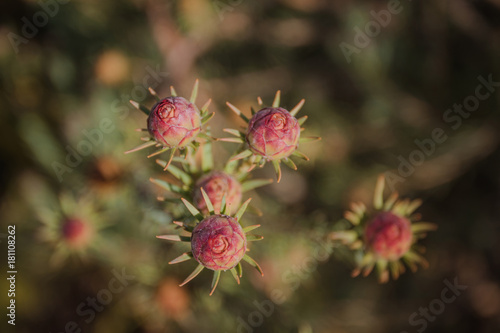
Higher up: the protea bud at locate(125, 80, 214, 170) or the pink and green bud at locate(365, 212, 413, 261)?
the protea bud at locate(125, 80, 214, 170)

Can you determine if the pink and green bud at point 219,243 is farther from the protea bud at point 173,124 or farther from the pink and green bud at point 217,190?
the protea bud at point 173,124

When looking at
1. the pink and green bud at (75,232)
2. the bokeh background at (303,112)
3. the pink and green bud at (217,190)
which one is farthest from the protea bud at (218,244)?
the bokeh background at (303,112)

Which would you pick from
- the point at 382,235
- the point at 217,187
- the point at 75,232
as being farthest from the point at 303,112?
the point at 75,232

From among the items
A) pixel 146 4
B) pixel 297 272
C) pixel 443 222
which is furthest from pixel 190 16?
pixel 443 222

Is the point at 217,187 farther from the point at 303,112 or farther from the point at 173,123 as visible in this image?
the point at 303,112

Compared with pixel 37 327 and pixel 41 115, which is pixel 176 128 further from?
pixel 37 327

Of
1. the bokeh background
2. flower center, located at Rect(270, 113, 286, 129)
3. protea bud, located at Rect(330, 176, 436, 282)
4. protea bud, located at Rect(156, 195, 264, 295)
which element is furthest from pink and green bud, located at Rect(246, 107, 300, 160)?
the bokeh background

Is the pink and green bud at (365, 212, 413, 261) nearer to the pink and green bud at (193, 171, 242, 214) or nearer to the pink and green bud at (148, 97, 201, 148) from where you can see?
the pink and green bud at (193, 171, 242, 214)
